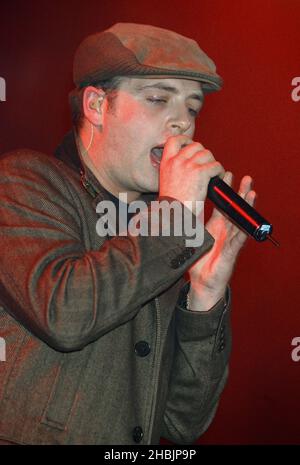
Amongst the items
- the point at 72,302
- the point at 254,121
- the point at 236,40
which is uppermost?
the point at 236,40

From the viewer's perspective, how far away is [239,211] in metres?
1.07

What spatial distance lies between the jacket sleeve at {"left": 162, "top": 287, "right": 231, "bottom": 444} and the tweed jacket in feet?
0.22

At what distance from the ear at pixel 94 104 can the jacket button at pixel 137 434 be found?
1.98ft

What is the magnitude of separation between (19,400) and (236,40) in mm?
1728

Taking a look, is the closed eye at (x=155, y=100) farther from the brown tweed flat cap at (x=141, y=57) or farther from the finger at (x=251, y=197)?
the finger at (x=251, y=197)

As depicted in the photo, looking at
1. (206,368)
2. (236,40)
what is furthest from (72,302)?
(236,40)

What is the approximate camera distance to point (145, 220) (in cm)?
104

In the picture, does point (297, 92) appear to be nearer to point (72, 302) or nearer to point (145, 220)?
point (145, 220)

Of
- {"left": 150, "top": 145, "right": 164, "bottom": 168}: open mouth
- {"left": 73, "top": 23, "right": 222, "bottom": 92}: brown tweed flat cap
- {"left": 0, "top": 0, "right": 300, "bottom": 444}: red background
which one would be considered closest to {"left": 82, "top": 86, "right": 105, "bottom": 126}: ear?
{"left": 73, "top": 23, "right": 222, "bottom": 92}: brown tweed flat cap

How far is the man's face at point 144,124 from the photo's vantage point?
1250 millimetres

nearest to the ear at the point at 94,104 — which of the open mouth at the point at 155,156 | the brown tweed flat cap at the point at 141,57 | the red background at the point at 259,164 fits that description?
the brown tweed flat cap at the point at 141,57

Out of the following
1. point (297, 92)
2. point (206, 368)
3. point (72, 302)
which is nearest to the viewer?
point (72, 302)

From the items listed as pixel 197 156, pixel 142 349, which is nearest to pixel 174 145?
pixel 197 156

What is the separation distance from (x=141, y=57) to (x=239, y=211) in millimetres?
374
